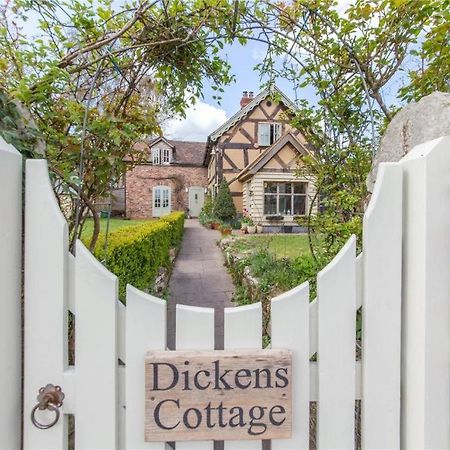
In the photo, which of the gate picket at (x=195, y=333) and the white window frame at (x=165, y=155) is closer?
the gate picket at (x=195, y=333)

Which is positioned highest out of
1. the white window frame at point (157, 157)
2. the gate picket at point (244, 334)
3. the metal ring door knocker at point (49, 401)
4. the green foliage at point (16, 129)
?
the white window frame at point (157, 157)

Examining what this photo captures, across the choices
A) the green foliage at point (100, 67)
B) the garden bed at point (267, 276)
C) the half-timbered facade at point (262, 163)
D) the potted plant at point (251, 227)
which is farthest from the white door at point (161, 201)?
the green foliage at point (100, 67)

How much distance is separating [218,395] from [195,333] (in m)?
0.15

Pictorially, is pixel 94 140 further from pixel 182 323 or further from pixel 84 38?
pixel 182 323

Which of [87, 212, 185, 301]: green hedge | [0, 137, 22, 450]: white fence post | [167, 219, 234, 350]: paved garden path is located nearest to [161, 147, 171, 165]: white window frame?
[167, 219, 234, 350]: paved garden path

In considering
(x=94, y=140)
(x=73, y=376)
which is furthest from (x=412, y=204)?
(x=94, y=140)

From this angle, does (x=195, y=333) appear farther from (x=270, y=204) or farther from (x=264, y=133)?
(x=264, y=133)

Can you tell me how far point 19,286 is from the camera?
0.76 m

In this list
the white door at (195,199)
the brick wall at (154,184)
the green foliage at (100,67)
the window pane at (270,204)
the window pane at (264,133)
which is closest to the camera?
the green foliage at (100,67)

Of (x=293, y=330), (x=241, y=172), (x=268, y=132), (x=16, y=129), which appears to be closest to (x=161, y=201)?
(x=241, y=172)

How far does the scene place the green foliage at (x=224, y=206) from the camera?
1538cm

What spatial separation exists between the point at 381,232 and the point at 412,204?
102mm

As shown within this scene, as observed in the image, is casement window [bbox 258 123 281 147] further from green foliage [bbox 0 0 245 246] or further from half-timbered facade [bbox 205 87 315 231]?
green foliage [bbox 0 0 245 246]

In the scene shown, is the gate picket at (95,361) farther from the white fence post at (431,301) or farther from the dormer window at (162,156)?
the dormer window at (162,156)
